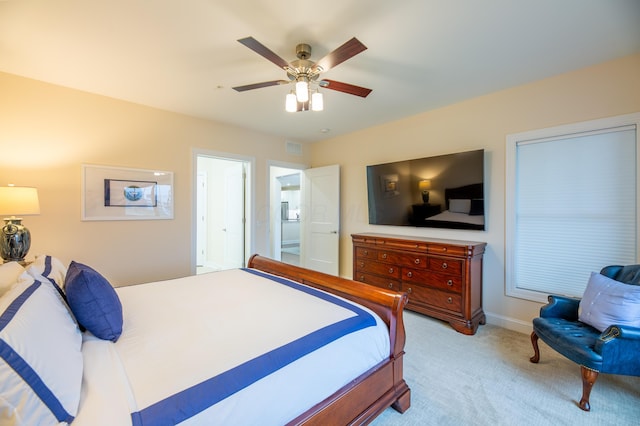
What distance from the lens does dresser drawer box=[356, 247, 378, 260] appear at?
359cm

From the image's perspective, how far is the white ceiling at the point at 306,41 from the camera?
1744mm

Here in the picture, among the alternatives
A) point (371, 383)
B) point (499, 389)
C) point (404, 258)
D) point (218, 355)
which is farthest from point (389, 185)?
point (218, 355)

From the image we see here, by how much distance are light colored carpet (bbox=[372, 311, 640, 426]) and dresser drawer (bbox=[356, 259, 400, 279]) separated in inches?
34.4

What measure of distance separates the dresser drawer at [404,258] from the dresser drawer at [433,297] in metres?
0.26

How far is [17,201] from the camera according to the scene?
7.29 feet

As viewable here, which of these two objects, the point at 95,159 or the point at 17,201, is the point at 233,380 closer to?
the point at 17,201

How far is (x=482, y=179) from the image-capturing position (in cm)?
299

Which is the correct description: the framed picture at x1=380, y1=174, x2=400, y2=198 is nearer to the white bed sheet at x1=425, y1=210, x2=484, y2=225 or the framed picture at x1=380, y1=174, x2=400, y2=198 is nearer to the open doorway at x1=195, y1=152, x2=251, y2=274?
the white bed sheet at x1=425, y1=210, x2=484, y2=225

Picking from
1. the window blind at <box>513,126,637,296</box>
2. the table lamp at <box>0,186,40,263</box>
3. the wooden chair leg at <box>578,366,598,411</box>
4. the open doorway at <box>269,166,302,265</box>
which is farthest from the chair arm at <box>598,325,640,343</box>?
the open doorway at <box>269,166,302,265</box>

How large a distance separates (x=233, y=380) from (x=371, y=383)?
86cm

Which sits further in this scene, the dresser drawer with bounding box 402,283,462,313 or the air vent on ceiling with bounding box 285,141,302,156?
the air vent on ceiling with bounding box 285,141,302,156

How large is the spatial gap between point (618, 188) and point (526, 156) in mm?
759

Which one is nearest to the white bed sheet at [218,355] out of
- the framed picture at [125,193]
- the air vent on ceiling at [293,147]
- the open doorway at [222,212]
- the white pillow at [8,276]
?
the white pillow at [8,276]

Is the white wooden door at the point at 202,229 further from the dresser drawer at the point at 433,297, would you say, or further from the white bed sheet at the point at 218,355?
the dresser drawer at the point at 433,297
